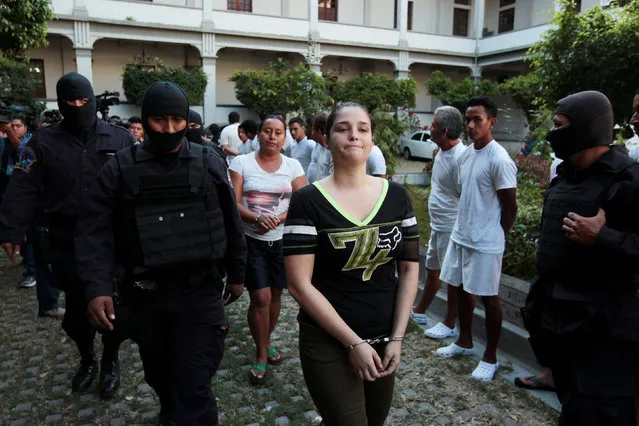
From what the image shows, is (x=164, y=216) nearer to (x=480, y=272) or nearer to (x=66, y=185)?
(x=66, y=185)

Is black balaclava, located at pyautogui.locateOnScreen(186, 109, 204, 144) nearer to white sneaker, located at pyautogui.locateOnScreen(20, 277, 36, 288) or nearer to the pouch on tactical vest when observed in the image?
white sneaker, located at pyautogui.locateOnScreen(20, 277, 36, 288)

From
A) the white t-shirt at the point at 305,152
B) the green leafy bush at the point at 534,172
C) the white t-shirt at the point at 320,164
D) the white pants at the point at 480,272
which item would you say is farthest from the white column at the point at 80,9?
the white pants at the point at 480,272

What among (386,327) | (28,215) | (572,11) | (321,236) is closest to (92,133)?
(28,215)

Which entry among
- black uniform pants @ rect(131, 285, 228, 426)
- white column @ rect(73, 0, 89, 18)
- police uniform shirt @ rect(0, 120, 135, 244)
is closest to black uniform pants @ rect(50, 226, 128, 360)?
police uniform shirt @ rect(0, 120, 135, 244)

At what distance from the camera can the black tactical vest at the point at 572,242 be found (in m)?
2.53

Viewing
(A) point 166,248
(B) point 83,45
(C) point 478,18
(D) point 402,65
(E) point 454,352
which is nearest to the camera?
(A) point 166,248

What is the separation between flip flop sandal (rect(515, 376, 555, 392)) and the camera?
155 inches

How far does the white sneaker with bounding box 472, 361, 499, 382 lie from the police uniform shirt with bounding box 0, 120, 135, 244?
327 cm

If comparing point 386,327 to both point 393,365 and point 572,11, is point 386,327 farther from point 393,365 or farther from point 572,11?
point 572,11

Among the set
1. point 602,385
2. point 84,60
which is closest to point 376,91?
point 84,60

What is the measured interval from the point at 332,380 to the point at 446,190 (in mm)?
2973

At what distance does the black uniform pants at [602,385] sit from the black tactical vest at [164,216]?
6.50 feet

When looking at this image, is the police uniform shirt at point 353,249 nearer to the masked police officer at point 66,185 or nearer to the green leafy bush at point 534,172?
the masked police officer at point 66,185

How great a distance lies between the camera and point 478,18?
31172 mm
